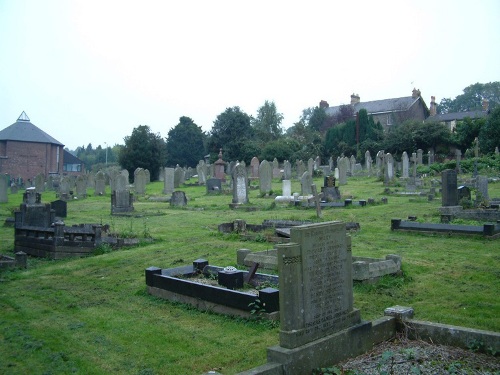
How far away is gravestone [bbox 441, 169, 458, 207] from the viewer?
63.7ft

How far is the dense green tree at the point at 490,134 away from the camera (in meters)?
49.2

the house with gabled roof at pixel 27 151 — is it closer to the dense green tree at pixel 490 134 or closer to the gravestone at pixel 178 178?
the gravestone at pixel 178 178

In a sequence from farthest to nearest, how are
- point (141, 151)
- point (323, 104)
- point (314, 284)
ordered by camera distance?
point (323, 104) < point (141, 151) < point (314, 284)

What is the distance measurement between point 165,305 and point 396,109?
74.5 meters

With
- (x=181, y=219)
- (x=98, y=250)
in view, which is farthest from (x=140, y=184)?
(x=98, y=250)

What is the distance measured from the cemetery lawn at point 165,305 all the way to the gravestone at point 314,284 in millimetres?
890

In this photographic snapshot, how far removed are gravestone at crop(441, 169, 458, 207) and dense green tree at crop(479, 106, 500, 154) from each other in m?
33.2

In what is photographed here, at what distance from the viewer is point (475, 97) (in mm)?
116750

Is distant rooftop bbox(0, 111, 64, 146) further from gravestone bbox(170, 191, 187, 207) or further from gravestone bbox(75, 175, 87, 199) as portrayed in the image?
gravestone bbox(170, 191, 187, 207)

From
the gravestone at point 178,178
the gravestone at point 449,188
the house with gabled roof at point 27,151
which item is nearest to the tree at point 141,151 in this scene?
the gravestone at point 178,178

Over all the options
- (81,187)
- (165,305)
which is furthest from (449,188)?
(81,187)

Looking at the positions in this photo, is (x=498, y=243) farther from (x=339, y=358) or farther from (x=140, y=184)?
(x=140, y=184)

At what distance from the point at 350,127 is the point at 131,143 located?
2737 centimetres

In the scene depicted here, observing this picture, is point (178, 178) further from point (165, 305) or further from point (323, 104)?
point (323, 104)
